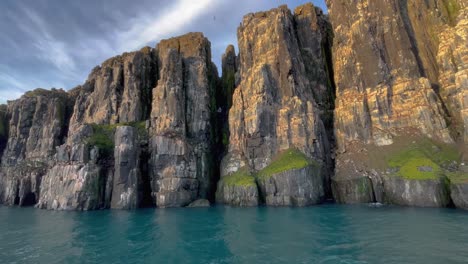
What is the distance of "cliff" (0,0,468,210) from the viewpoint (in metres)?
68.2

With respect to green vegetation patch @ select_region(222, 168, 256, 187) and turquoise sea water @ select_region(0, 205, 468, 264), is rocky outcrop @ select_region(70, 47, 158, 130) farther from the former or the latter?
turquoise sea water @ select_region(0, 205, 468, 264)

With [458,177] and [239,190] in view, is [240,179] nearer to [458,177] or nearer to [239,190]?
[239,190]


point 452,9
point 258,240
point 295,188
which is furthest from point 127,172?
point 452,9

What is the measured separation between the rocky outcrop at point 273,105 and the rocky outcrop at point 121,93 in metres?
38.3

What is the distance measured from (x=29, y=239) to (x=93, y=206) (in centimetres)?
3434

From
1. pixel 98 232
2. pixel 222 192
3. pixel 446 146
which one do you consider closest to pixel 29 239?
pixel 98 232

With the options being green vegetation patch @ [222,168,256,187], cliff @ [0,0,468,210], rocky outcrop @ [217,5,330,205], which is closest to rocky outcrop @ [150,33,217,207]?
cliff @ [0,0,468,210]

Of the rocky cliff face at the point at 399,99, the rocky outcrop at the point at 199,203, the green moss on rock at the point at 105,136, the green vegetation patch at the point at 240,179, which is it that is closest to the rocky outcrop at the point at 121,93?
the green moss on rock at the point at 105,136

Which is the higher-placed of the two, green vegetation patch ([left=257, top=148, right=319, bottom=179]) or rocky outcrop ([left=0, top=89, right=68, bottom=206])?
rocky outcrop ([left=0, top=89, right=68, bottom=206])

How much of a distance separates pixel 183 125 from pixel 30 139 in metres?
83.1

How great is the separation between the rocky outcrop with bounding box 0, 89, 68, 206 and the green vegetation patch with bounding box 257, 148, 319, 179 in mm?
83067

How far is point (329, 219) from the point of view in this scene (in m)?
46.0

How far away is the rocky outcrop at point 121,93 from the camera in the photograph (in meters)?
107

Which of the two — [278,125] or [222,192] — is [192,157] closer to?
[222,192]
